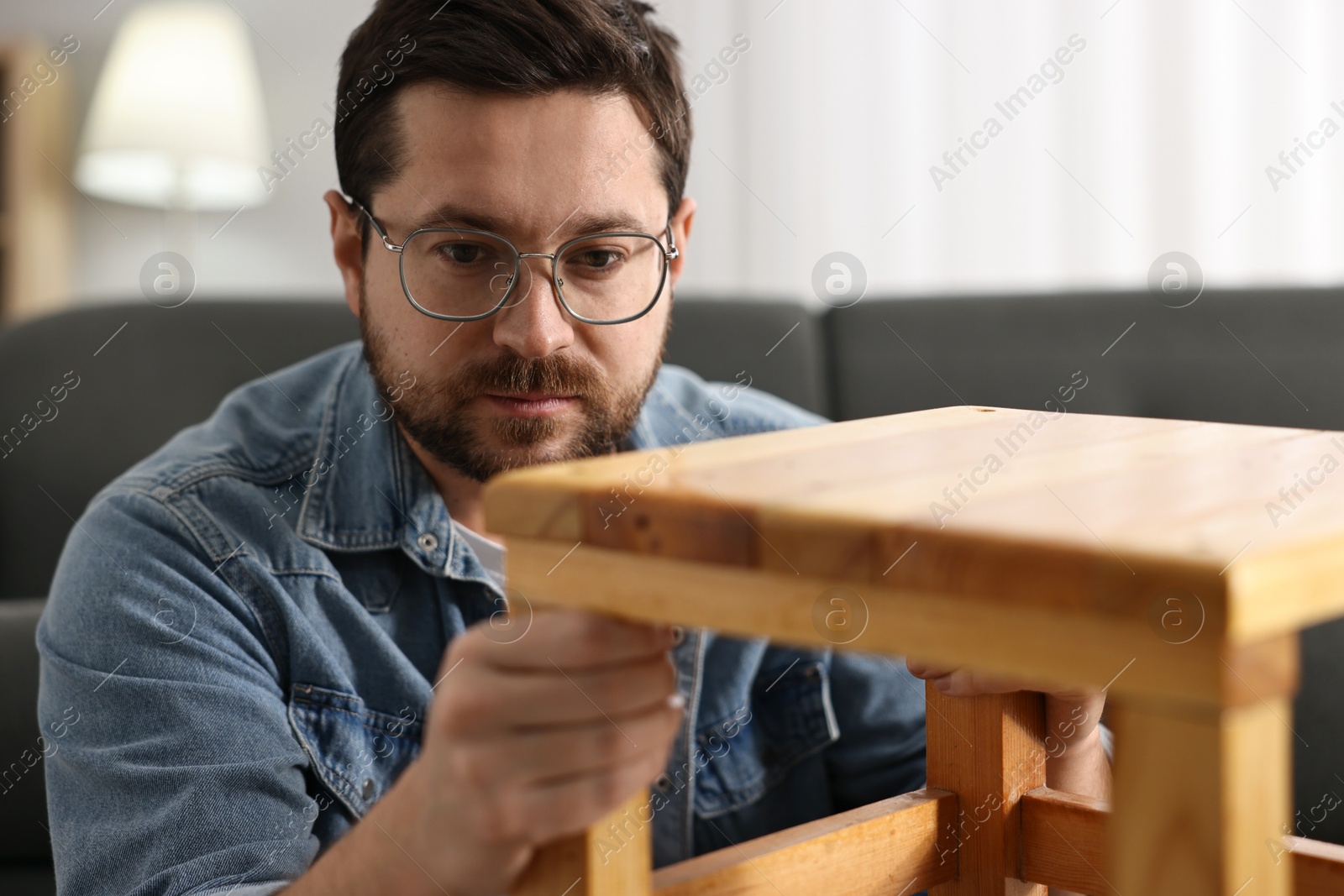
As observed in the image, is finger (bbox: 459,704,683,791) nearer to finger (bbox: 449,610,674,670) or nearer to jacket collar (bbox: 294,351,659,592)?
finger (bbox: 449,610,674,670)

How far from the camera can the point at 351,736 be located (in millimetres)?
927

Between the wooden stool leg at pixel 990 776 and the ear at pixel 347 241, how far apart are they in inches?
26.5

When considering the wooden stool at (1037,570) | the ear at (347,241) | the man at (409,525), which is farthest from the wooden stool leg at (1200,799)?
the ear at (347,241)

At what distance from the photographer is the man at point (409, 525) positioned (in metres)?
0.81

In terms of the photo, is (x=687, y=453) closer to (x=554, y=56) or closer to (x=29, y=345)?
(x=554, y=56)

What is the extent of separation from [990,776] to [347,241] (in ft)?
2.49

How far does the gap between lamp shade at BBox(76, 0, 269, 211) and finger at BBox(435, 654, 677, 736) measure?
2296 millimetres

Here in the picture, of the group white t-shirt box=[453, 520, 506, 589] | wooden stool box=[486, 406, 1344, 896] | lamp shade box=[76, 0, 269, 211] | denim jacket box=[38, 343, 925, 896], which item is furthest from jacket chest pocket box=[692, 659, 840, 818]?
lamp shade box=[76, 0, 269, 211]

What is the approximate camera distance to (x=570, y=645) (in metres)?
0.50

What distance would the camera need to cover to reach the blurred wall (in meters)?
2.00

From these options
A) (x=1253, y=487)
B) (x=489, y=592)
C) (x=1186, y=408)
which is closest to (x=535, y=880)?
(x=1253, y=487)

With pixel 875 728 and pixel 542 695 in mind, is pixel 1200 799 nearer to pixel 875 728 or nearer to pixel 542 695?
pixel 542 695

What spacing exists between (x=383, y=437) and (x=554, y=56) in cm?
36

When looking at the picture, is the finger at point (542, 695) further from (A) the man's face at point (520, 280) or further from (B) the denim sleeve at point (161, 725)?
(A) the man's face at point (520, 280)
